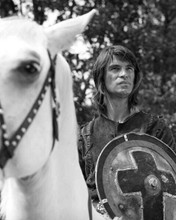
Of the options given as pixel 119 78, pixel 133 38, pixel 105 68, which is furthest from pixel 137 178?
pixel 133 38

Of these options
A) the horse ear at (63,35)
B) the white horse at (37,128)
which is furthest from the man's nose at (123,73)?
the horse ear at (63,35)

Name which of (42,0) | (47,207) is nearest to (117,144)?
(47,207)

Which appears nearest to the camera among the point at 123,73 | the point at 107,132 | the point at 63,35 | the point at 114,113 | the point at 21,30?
the point at 21,30

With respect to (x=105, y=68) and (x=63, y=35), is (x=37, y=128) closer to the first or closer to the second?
(x=63, y=35)

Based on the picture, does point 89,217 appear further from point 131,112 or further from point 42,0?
point 42,0

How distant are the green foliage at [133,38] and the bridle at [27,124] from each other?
6950 millimetres

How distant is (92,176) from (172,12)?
10360 mm

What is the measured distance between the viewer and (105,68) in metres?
4.43

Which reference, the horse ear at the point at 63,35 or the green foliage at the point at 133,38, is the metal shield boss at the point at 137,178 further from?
the green foliage at the point at 133,38

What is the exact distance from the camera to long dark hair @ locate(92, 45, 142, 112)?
4.38 meters

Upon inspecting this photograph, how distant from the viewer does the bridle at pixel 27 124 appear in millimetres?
2396

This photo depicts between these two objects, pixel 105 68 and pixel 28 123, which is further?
pixel 105 68

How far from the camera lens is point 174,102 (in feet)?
37.8

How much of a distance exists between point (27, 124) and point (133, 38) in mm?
9341
